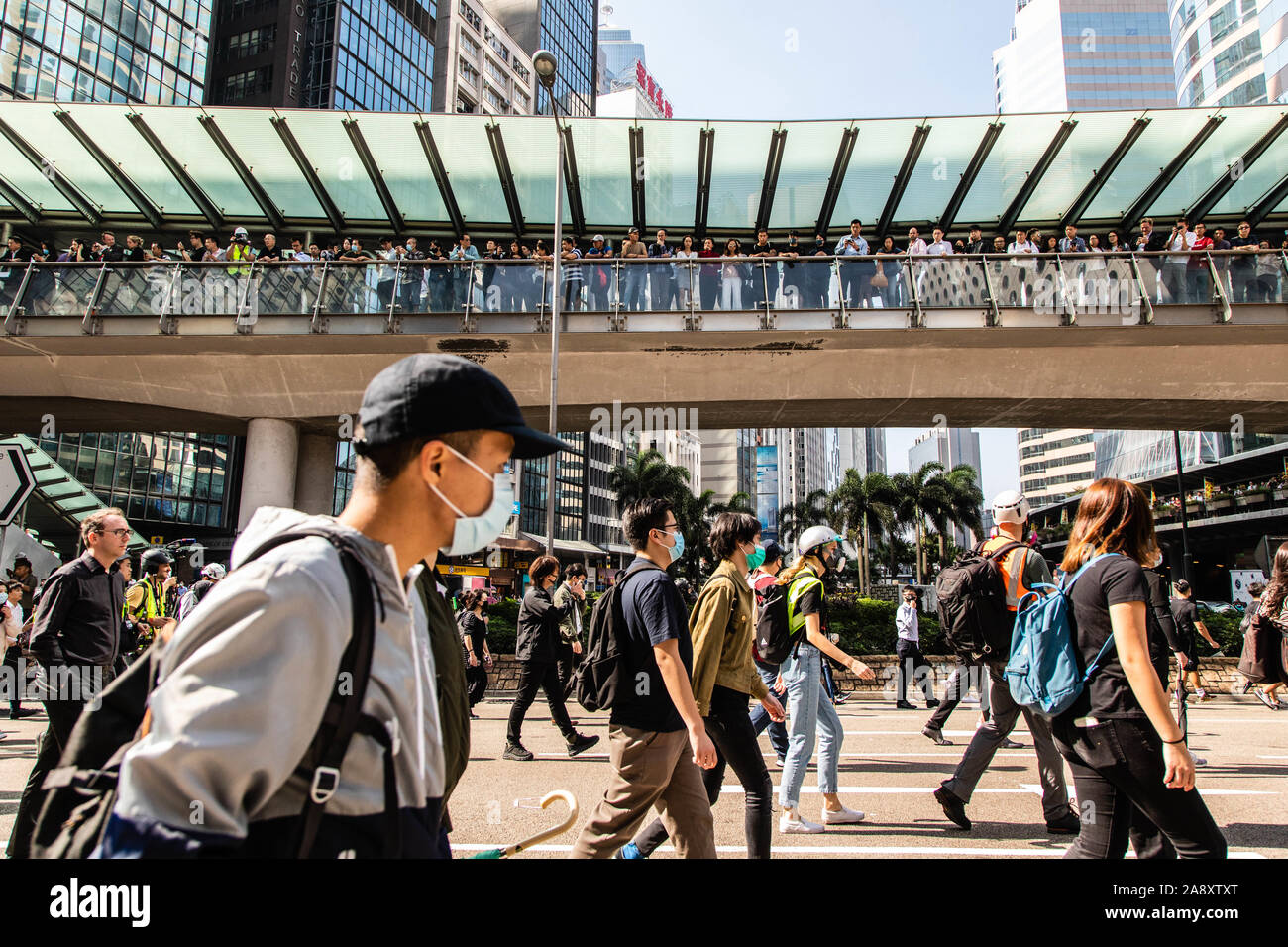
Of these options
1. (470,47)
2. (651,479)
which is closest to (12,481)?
(651,479)

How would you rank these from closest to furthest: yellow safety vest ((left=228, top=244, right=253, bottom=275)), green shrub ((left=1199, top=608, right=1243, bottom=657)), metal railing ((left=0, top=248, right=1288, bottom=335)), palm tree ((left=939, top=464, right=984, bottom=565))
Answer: metal railing ((left=0, top=248, right=1288, bottom=335))
green shrub ((left=1199, top=608, right=1243, bottom=657))
yellow safety vest ((left=228, top=244, right=253, bottom=275))
palm tree ((left=939, top=464, right=984, bottom=565))

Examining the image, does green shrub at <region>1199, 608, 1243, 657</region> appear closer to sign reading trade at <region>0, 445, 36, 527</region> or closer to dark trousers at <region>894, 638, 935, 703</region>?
dark trousers at <region>894, 638, 935, 703</region>

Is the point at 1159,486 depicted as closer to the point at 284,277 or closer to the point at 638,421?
the point at 638,421

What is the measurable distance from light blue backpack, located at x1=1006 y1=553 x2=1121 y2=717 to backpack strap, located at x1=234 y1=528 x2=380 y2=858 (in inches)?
110

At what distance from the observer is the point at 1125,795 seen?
2988mm

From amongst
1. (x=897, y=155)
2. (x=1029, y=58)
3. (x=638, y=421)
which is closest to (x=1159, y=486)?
(x=897, y=155)

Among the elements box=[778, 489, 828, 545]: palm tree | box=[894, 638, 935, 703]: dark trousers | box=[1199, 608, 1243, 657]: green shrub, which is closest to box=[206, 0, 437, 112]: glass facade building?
box=[778, 489, 828, 545]: palm tree

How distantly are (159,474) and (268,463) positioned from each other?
3320cm

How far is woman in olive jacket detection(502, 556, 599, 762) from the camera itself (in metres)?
8.25

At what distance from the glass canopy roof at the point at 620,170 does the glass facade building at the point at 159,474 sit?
23.8 meters

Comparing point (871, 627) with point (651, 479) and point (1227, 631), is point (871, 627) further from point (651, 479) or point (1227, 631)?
point (651, 479)

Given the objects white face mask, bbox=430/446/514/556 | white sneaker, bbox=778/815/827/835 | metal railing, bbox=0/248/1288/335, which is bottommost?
white sneaker, bbox=778/815/827/835

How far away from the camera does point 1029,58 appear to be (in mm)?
148625
